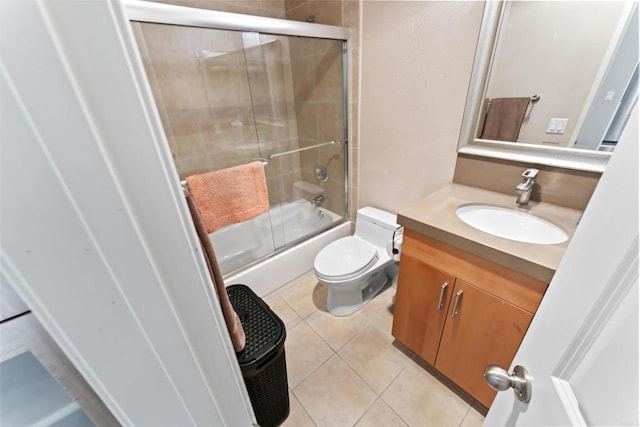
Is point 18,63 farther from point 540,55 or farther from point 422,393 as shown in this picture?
point 422,393

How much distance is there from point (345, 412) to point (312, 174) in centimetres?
175

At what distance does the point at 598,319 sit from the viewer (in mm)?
353

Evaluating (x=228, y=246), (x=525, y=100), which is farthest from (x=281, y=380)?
(x=525, y=100)

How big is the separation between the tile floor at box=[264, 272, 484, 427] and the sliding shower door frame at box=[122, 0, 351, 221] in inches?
52.6

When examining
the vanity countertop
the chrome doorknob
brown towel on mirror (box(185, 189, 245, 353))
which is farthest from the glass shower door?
the chrome doorknob

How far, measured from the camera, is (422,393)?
1285mm

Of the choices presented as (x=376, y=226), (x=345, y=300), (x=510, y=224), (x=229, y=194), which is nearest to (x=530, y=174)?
(x=510, y=224)

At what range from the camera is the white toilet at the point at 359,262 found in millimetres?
1569

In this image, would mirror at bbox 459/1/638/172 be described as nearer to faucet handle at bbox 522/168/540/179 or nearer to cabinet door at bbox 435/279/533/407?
faucet handle at bbox 522/168/540/179

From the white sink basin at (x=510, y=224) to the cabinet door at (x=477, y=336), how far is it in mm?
278

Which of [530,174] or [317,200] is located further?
[317,200]

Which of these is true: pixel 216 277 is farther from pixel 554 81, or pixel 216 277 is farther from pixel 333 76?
pixel 333 76

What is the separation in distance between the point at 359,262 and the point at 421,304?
501 mm

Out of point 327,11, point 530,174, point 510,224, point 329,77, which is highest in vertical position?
point 327,11
